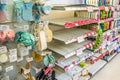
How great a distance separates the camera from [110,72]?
288 centimetres

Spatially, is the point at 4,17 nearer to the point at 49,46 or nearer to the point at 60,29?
the point at 49,46

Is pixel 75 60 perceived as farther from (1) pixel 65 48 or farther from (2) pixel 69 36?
(2) pixel 69 36

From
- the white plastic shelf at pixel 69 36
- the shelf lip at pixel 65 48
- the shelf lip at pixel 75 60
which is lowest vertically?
the shelf lip at pixel 75 60

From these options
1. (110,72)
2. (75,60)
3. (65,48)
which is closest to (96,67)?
(110,72)

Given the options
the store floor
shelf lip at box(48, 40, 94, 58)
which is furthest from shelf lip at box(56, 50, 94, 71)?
the store floor

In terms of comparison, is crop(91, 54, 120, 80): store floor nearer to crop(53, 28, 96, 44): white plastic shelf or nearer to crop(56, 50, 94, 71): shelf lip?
crop(56, 50, 94, 71): shelf lip

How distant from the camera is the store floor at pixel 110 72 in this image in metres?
2.66

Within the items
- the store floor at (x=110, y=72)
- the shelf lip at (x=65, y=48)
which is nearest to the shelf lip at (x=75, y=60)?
the shelf lip at (x=65, y=48)

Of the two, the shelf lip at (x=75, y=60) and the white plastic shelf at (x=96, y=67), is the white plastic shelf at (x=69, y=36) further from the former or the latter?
the white plastic shelf at (x=96, y=67)

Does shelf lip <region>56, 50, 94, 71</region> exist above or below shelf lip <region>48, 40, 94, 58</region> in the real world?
below

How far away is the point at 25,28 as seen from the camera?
1331 millimetres

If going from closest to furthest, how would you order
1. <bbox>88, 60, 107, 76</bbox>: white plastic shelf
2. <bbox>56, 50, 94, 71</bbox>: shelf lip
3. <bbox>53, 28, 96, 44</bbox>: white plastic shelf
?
<bbox>53, 28, 96, 44</bbox>: white plastic shelf
<bbox>56, 50, 94, 71</bbox>: shelf lip
<bbox>88, 60, 107, 76</bbox>: white plastic shelf

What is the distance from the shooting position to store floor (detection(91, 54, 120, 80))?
8.72 feet

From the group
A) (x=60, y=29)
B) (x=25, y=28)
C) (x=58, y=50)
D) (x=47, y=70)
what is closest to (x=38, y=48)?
(x=25, y=28)
